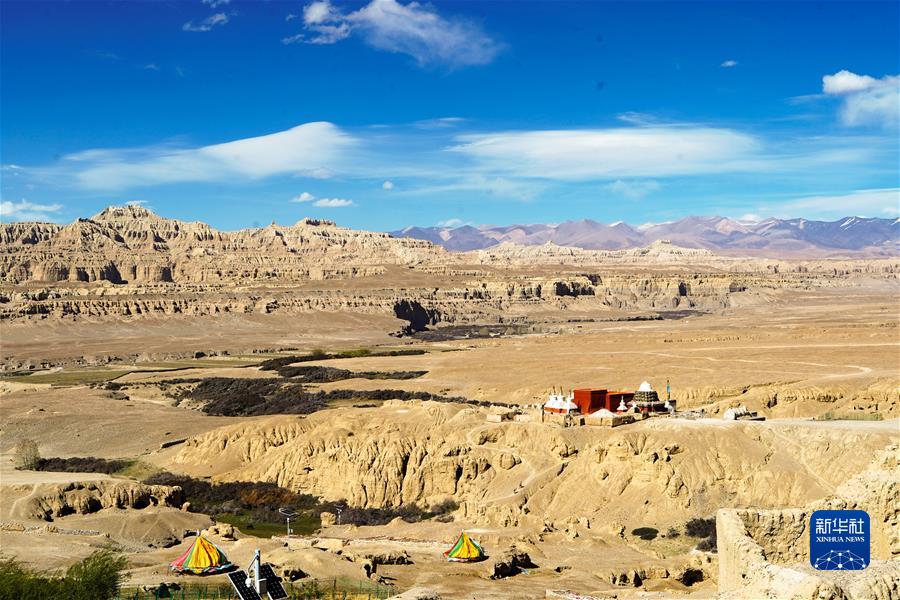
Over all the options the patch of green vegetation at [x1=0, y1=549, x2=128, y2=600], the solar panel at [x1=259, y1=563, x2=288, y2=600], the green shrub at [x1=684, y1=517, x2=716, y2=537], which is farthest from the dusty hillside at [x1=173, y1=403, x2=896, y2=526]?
the patch of green vegetation at [x1=0, y1=549, x2=128, y2=600]

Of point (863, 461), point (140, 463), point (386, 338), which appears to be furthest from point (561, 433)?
point (386, 338)

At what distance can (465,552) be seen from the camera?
32.1 m

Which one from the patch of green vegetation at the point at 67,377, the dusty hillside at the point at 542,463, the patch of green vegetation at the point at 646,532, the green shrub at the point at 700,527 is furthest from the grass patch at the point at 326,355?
the green shrub at the point at 700,527

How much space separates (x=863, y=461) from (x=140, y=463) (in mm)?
41446

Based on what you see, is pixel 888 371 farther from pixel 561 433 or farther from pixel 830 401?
pixel 561 433

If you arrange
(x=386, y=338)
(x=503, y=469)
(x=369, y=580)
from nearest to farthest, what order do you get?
(x=369, y=580), (x=503, y=469), (x=386, y=338)

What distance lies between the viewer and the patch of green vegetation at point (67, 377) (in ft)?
317

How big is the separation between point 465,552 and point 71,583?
46.7 ft

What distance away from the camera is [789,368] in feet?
266

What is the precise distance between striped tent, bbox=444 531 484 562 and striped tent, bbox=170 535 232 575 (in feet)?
25.7

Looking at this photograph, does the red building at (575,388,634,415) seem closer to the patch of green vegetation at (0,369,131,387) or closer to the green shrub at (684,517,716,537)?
the green shrub at (684,517,716,537)

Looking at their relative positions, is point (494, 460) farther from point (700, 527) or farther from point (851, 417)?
point (851, 417)

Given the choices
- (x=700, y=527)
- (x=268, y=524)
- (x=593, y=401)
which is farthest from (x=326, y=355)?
(x=700, y=527)

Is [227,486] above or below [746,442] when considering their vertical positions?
below
